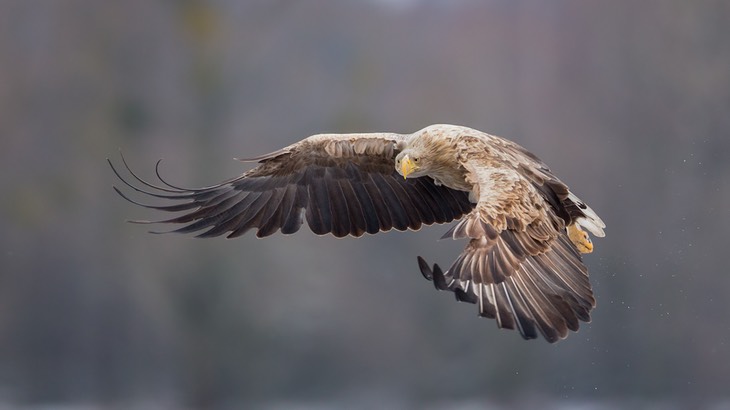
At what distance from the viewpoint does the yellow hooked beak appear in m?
3.89

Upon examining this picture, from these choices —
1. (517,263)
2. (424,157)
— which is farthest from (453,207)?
(517,263)

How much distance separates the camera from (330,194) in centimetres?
434

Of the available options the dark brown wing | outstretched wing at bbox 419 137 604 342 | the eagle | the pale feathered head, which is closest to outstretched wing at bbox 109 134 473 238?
the eagle

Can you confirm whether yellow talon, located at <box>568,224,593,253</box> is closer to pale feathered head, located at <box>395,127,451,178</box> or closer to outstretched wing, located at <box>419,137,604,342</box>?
outstretched wing, located at <box>419,137,604,342</box>

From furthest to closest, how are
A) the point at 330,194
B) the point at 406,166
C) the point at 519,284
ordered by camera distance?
the point at 330,194
the point at 406,166
the point at 519,284

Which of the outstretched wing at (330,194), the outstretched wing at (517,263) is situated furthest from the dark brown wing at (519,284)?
the outstretched wing at (330,194)

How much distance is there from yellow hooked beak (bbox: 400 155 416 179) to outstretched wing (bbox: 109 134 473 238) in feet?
0.95

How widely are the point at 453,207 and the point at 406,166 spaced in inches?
21.8

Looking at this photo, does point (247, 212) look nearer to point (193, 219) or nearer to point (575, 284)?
point (193, 219)

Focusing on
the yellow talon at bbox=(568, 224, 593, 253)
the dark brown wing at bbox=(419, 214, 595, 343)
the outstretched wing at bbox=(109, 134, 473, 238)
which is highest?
the outstretched wing at bbox=(109, 134, 473, 238)

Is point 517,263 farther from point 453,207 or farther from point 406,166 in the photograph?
point 453,207

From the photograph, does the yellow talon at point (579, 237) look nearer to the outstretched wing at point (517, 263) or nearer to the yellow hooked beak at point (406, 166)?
the outstretched wing at point (517, 263)

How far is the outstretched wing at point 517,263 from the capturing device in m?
3.17

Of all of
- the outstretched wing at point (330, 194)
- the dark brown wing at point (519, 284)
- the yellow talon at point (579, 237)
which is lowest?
the dark brown wing at point (519, 284)
